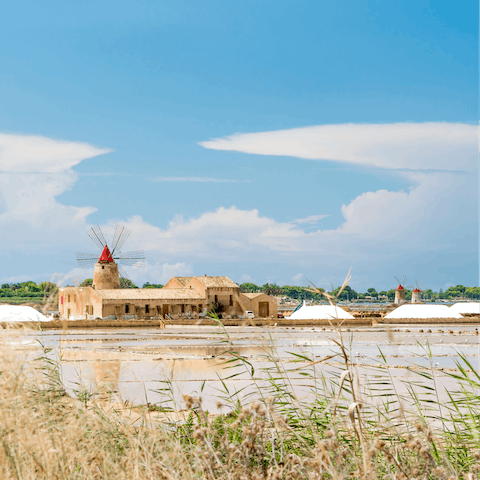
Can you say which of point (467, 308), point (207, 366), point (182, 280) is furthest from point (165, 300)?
point (207, 366)

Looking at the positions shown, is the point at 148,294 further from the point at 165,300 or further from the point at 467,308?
the point at 467,308

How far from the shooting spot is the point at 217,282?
3334 cm

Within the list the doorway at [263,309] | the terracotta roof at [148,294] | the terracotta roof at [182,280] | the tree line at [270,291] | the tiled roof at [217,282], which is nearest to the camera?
the tree line at [270,291]

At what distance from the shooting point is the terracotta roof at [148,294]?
3033 cm

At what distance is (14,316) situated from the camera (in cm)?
287

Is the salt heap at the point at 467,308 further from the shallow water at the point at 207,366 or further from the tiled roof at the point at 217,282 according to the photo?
the shallow water at the point at 207,366

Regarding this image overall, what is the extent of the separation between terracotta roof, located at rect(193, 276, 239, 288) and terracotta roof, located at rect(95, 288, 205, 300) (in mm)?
845

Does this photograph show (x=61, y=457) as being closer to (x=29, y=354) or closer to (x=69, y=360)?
(x=29, y=354)

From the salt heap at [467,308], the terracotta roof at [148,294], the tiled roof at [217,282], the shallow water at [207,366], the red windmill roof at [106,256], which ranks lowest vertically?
the salt heap at [467,308]

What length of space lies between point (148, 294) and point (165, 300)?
94 cm

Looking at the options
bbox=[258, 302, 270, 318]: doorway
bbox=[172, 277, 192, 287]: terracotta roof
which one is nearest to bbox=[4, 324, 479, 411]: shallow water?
bbox=[258, 302, 270, 318]: doorway

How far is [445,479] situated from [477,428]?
99 cm

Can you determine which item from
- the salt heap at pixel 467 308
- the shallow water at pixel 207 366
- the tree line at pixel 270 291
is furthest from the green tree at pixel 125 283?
the shallow water at pixel 207 366

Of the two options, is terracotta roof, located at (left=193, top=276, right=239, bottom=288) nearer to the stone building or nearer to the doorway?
the stone building
